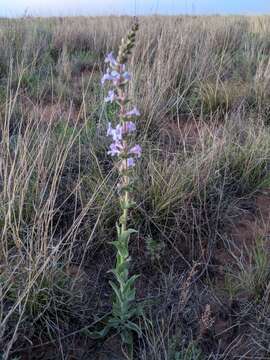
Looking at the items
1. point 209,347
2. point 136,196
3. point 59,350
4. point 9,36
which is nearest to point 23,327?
A: point 59,350

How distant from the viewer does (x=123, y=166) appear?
1634 millimetres

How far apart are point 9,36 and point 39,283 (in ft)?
15.7

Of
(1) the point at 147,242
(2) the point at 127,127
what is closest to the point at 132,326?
(1) the point at 147,242

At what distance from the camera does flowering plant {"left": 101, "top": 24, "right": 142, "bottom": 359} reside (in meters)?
1.52

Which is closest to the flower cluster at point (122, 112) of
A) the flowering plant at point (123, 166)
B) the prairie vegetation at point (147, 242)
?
the flowering plant at point (123, 166)

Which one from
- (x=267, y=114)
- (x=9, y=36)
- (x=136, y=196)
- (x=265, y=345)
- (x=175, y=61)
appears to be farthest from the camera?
(x=9, y=36)

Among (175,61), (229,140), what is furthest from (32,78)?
(229,140)

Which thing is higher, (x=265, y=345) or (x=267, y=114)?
(x=267, y=114)

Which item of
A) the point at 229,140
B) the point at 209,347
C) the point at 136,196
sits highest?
the point at 229,140

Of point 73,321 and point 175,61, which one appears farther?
point 175,61

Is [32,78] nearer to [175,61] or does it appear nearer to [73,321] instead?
[175,61]

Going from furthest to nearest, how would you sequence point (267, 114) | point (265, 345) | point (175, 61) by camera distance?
1. point (175, 61)
2. point (267, 114)
3. point (265, 345)

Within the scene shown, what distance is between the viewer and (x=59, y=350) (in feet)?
5.77

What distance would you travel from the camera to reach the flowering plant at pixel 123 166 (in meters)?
1.52
